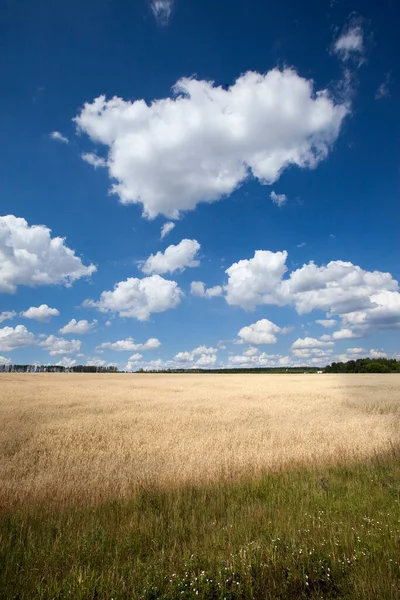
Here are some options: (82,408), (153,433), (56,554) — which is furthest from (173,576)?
(82,408)

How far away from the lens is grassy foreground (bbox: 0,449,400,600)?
15.8 feet

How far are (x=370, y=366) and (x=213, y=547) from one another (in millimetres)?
169490

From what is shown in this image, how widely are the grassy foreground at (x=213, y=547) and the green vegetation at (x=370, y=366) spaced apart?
163 meters

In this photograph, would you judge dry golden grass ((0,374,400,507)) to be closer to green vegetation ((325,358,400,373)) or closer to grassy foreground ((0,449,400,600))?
grassy foreground ((0,449,400,600))

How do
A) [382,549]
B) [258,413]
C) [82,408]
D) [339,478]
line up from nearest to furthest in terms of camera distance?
[382,549] → [339,478] → [258,413] → [82,408]

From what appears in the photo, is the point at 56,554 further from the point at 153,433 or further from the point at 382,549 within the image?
the point at 153,433

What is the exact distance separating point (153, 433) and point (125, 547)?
1142cm

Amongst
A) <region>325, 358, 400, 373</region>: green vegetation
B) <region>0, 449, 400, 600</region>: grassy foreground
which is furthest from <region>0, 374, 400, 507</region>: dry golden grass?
<region>325, 358, 400, 373</region>: green vegetation

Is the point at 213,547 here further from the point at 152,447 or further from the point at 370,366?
the point at 370,366

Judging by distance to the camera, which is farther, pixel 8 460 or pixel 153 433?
pixel 153 433

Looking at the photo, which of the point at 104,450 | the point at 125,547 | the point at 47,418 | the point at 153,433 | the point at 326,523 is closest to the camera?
the point at 125,547

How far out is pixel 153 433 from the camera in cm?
1716

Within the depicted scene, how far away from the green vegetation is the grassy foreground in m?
163

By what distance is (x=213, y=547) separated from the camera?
19.3ft
